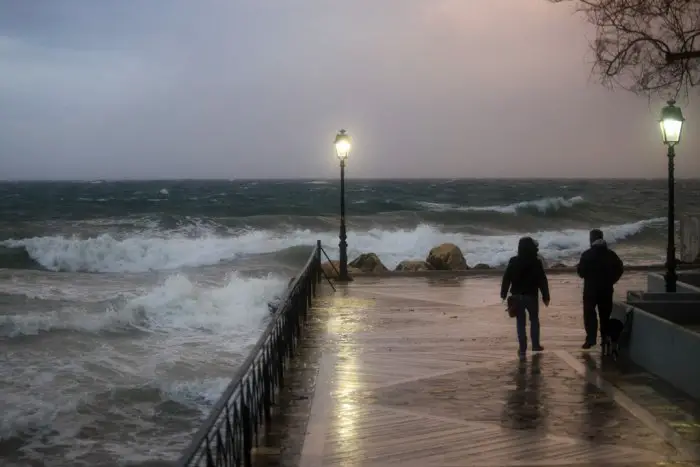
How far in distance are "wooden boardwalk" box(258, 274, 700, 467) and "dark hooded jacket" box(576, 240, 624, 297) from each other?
945mm

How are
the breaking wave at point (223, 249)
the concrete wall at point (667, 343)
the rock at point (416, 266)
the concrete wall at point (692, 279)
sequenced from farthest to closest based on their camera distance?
the breaking wave at point (223, 249) < the rock at point (416, 266) < the concrete wall at point (692, 279) < the concrete wall at point (667, 343)

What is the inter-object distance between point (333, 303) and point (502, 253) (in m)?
24.0

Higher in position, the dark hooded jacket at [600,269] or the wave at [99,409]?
the dark hooded jacket at [600,269]

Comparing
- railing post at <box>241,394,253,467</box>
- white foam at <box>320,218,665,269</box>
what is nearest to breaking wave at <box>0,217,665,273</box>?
white foam at <box>320,218,665,269</box>

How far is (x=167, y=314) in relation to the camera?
22.4 m

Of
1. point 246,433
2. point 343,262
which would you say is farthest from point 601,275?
point 343,262

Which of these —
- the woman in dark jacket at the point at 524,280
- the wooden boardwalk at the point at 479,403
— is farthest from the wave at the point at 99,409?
the woman in dark jacket at the point at 524,280

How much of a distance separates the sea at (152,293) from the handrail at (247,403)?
8.51ft

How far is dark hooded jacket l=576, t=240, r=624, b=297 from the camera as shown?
11297 millimetres

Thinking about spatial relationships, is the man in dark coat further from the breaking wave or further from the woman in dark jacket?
the breaking wave

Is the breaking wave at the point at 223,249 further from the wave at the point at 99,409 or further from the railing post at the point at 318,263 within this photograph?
the wave at the point at 99,409

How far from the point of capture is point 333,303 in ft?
54.7

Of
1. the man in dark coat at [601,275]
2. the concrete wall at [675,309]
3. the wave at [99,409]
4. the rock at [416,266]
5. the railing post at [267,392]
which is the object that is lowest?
the wave at [99,409]

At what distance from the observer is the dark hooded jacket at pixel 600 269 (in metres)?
11.3
